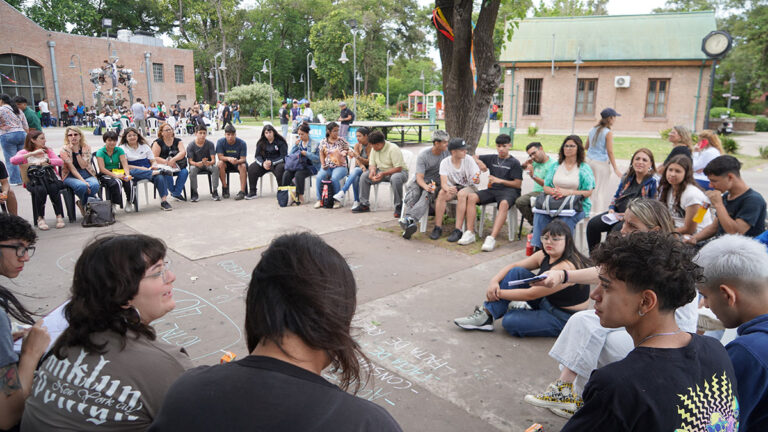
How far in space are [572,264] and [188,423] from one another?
3.24 meters

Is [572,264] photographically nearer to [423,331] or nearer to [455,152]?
[423,331]

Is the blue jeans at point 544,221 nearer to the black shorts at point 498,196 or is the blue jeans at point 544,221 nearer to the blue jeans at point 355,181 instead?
the black shorts at point 498,196

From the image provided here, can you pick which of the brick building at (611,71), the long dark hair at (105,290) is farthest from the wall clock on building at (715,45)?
the long dark hair at (105,290)

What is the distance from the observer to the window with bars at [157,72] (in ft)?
135

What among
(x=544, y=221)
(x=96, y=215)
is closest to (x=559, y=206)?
(x=544, y=221)

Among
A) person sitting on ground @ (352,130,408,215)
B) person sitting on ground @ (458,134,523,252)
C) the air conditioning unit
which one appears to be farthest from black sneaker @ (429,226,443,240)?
the air conditioning unit

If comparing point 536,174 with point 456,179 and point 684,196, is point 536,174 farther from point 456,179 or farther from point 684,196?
point 684,196

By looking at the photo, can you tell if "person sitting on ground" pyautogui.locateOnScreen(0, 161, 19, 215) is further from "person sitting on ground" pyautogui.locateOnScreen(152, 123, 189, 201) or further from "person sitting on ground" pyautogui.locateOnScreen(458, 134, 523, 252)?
"person sitting on ground" pyautogui.locateOnScreen(458, 134, 523, 252)

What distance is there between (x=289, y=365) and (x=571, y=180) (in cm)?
561

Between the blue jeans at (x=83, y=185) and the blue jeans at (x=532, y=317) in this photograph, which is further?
the blue jeans at (x=83, y=185)

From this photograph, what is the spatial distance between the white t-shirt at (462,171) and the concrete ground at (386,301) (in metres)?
0.89

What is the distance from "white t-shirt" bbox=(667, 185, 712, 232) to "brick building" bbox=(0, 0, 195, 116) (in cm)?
3136

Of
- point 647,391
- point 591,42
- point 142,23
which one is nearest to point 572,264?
point 647,391

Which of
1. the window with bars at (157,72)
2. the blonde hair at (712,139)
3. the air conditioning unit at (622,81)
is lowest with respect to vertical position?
the blonde hair at (712,139)
